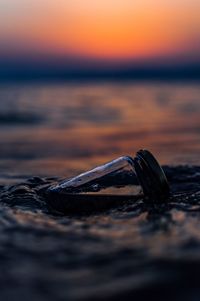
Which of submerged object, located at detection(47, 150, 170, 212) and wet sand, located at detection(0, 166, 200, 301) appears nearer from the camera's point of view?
wet sand, located at detection(0, 166, 200, 301)

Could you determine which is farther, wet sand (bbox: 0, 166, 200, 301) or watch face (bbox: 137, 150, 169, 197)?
watch face (bbox: 137, 150, 169, 197)

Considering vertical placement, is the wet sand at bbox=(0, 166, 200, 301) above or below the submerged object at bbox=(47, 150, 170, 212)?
below

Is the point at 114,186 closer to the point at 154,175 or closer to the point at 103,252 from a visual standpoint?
the point at 154,175

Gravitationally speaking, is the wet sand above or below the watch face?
below

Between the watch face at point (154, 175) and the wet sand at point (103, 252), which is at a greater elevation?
the watch face at point (154, 175)

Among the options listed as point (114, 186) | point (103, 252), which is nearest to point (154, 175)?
point (114, 186)

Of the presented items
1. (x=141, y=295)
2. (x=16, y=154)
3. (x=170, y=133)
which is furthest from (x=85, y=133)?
(x=141, y=295)

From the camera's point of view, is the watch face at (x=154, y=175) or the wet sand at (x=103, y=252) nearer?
the wet sand at (x=103, y=252)

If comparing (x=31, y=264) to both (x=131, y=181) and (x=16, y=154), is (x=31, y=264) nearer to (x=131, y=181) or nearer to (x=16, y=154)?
(x=131, y=181)
